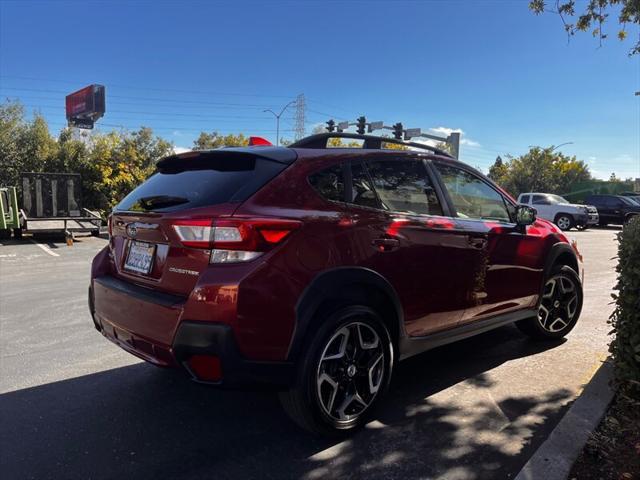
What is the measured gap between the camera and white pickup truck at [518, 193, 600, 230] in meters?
24.1

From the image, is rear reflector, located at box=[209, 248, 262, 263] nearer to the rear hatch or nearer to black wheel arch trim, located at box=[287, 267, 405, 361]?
the rear hatch

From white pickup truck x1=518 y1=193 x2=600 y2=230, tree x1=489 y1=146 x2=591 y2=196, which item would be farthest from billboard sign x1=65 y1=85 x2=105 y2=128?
white pickup truck x1=518 y1=193 x2=600 y2=230

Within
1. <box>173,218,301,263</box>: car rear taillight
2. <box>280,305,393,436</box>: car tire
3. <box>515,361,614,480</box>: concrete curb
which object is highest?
<box>173,218,301,263</box>: car rear taillight

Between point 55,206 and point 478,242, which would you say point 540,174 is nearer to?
point 55,206

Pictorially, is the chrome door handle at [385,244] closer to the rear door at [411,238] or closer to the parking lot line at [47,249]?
the rear door at [411,238]

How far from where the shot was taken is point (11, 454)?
→ 283 centimetres

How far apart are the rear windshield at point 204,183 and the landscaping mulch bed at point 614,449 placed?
2.27 metres

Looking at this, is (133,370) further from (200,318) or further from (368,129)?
(368,129)

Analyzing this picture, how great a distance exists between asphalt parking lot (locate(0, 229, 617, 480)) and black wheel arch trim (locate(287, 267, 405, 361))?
0.74 metres

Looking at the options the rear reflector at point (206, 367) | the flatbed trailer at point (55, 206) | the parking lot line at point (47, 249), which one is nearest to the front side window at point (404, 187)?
the rear reflector at point (206, 367)

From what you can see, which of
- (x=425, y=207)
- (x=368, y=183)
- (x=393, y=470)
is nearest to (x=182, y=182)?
(x=368, y=183)

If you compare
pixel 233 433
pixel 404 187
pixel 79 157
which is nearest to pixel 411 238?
pixel 404 187

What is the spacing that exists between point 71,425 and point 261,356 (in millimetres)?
1575

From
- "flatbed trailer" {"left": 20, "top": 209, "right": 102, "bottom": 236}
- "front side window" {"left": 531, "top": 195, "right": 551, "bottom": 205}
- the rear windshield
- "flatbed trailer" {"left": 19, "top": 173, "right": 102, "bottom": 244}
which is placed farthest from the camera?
"front side window" {"left": 531, "top": 195, "right": 551, "bottom": 205}
